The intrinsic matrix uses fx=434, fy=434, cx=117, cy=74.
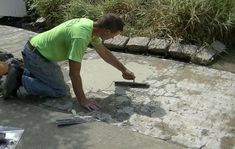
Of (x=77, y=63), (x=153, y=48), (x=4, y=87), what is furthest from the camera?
(x=153, y=48)

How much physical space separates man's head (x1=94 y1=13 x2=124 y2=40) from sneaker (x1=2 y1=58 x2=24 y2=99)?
36.5 inches

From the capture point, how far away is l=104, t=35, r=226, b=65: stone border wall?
16.4 feet

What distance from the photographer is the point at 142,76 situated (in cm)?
465

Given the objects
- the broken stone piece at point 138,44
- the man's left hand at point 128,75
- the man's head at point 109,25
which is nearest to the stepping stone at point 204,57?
the broken stone piece at point 138,44

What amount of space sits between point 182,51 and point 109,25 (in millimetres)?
1603

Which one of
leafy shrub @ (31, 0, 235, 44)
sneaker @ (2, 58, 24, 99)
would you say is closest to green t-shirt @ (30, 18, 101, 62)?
sneaker @ (2, 58, 24, 99)

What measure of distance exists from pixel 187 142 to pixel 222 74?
149 centimetres

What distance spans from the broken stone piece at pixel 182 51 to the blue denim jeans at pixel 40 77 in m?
1.56

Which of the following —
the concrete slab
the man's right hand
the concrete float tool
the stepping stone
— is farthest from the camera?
the stepping stone

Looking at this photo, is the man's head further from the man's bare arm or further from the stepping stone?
the stepping stone

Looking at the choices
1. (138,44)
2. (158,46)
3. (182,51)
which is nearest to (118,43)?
(138,44)

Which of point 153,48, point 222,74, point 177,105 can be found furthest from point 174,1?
point 177,105

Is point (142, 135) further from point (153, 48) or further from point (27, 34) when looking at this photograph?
point (27, 34)

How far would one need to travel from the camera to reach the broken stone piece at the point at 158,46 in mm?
5213
